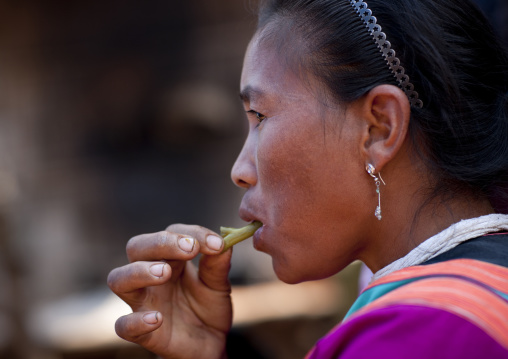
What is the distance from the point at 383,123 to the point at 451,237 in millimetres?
350

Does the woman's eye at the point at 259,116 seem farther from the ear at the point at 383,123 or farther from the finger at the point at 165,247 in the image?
the finger at the point at 165,247

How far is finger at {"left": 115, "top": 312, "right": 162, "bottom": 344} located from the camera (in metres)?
1.75

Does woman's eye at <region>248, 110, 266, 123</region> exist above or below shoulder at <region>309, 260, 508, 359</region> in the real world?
above

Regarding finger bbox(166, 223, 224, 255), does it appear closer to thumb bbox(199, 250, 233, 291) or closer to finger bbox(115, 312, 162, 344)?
thumb bbox(199, 250, 233, 291)

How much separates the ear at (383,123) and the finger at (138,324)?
0.79 metres

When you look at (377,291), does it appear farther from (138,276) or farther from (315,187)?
(138,276)

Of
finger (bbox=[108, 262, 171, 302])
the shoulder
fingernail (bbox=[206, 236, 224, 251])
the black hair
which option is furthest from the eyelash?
the shoulder

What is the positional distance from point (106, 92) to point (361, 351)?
624cm

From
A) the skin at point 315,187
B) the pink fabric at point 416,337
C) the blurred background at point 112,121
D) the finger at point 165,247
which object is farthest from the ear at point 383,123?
the blurred background at point 112,121

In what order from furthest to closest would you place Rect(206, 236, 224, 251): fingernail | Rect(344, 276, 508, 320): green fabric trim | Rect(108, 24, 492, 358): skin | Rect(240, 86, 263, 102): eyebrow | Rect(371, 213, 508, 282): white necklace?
Rect(206, 236, 224, 251): fingernail
Rect(240, 86, 263, 102): eyebrow
Rect(108, 24, 492, 358): skin
Rect(371, 213, 508, 282): white necklace
Rect(344, 276, 508, 320): green fabric trim

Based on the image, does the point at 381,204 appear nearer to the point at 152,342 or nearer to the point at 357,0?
the point at 357,0

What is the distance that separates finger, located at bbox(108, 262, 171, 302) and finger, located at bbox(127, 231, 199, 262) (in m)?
0.05

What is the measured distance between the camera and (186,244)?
1.79 meters

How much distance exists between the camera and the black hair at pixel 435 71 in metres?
1.56
